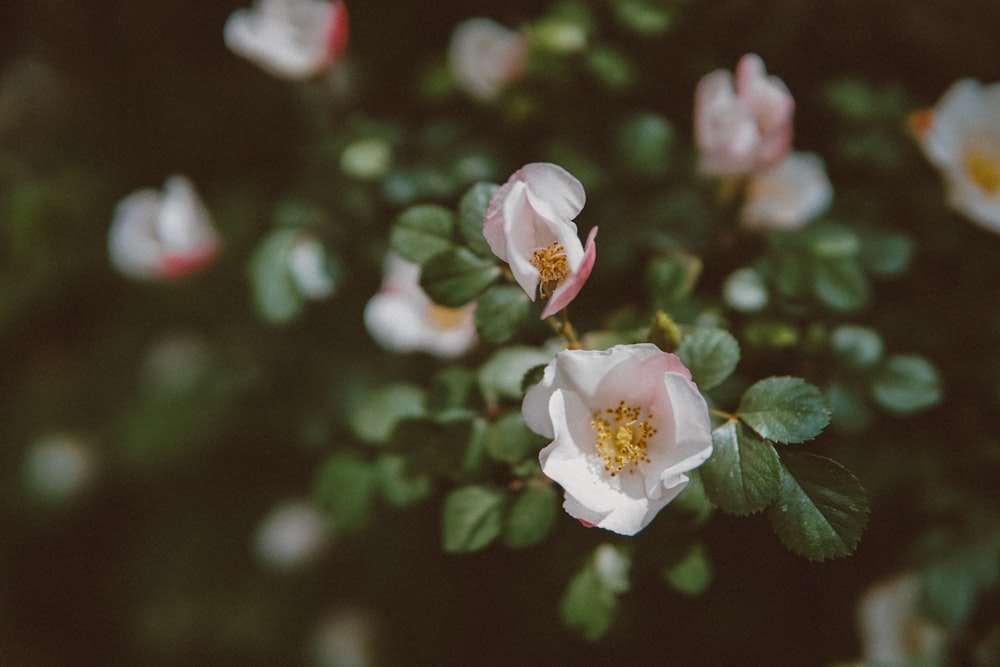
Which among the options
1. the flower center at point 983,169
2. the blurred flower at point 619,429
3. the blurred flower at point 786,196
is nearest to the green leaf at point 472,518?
the blurred flower at point 619,429

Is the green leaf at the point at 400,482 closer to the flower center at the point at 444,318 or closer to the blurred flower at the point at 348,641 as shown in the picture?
the flower center at the point at 444,318

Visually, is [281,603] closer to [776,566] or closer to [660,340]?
[776,566]

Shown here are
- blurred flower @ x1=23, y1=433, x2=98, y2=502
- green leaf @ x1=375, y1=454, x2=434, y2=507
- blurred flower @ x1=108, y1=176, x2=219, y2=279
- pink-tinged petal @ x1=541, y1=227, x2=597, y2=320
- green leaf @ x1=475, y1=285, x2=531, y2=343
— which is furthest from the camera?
blurred flower @ x1=23, y1=433, x2=98, y2=502

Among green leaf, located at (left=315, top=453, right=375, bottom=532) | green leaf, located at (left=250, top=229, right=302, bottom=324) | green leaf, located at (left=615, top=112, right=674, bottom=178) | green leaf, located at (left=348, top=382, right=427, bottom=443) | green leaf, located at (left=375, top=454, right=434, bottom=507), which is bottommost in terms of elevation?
green leaf, located at (left=315, top=453, right=375, bottom=532)

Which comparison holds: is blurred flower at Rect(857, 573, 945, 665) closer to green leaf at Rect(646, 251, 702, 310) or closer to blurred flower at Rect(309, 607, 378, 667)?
green leaf at Rect(646, 251, 702, 310)

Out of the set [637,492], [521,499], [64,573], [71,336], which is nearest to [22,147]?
[71,336]

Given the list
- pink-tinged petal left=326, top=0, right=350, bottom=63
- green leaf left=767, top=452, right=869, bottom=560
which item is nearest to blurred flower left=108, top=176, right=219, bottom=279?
pink-tinged petal left=326, top=0, right=350, bottom=63

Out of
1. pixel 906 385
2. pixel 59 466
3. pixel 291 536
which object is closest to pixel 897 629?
pixel 906 385
